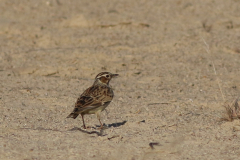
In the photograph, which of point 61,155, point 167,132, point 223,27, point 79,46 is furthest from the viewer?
point 223,27

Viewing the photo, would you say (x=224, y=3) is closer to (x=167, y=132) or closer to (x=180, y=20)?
(x=180, y=20)

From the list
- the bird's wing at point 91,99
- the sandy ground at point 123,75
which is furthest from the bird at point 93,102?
the sandy ground at point 123,75

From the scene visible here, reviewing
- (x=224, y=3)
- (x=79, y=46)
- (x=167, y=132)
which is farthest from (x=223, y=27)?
(x=167, y=132)

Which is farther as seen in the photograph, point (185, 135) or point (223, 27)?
point (223, 27)

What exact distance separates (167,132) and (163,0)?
9968 millimetres

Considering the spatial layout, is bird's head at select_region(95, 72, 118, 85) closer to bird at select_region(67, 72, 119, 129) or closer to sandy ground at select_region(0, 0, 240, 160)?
bird at select_region(67, 72, 119, 129)

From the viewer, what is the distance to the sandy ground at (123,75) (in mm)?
6512

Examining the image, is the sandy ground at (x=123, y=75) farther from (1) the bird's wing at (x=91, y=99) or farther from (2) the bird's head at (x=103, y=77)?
(2) the bird's head at (x=103, y=77)

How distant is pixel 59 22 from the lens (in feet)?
46.6

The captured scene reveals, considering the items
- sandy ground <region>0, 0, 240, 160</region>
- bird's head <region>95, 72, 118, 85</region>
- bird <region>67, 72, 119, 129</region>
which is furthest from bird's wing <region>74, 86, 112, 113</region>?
bird's head <region>95, 72, 118, 85</region>

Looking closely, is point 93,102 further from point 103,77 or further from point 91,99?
point 103,77

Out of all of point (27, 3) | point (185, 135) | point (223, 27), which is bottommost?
point (185, 135)

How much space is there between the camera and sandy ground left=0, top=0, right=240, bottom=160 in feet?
21.4

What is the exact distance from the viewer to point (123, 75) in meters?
11.0
